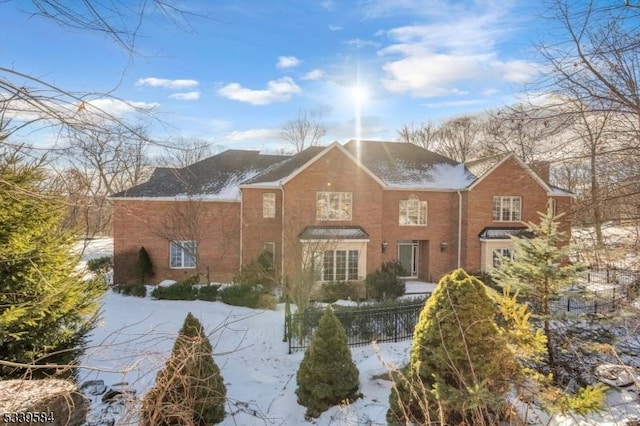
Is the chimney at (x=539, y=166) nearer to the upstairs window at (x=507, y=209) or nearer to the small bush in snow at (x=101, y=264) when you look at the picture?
the upstairs window at (x=507, y=209)

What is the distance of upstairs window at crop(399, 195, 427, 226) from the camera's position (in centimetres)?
2125

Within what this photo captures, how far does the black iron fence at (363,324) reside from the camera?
11555 millimetres

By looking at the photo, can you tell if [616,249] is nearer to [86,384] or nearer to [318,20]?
[318,20]

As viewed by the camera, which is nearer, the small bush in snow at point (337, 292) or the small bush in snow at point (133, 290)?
the small bush in snow at point (133, 290)

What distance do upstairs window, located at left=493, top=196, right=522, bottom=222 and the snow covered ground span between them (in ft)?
43.9

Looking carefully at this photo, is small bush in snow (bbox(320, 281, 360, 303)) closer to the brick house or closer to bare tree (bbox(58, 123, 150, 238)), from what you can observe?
the brick house

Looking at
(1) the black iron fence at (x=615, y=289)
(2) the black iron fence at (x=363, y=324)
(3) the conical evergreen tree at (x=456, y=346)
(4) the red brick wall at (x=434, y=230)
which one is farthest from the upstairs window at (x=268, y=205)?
(3) the conical evergreen tree at (x=456, y=346)

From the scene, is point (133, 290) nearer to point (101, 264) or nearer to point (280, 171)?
point (101, 264)

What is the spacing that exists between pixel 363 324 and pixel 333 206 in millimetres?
8911

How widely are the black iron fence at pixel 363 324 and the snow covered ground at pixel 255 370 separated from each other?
472 millimetres

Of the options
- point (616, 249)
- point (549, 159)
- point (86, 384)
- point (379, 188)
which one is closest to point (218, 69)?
point (549, 159)

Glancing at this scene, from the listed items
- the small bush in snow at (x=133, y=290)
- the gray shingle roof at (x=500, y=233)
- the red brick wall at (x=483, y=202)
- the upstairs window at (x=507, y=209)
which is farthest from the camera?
the upstairs window at (x=507, y=209)

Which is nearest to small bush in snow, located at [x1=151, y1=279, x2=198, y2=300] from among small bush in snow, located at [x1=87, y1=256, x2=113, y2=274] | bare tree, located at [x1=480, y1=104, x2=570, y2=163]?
small bush in snow, located at [x1=87, y1=256, x2=113, y2=274]

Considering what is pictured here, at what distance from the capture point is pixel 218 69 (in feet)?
13.3
